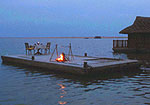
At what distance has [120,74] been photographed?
1372 centimetres

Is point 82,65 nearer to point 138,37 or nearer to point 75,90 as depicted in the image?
point 75,90

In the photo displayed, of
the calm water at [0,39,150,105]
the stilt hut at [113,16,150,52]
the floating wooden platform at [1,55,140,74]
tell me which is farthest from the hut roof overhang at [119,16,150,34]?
the calm water at [0,39,150,105]

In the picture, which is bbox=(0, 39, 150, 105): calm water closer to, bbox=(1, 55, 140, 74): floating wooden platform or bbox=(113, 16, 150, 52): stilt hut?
bbox=(1, 55, 140, 74): floating wooden platform

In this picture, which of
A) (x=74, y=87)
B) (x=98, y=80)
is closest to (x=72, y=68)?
(x=98, y=80)

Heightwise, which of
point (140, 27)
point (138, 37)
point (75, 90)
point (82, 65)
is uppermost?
point (140, 27)

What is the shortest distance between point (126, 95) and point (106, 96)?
2.83ft

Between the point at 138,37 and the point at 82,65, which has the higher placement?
the point at 138,37

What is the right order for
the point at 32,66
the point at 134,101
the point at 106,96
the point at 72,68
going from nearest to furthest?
the point at 134,101 < the point at 106,96 < the point at 72,68 < the point at 32,66

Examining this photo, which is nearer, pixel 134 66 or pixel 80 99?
pixel 80 99

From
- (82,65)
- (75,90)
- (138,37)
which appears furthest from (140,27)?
(75,90)

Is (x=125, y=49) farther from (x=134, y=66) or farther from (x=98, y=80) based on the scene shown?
(x=98, y=80)

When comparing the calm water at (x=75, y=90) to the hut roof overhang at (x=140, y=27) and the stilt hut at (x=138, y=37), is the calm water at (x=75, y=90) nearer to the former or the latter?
the hut roof overhang at (x=140, y=27)

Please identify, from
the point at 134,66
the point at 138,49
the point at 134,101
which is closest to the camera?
the point at 134,101

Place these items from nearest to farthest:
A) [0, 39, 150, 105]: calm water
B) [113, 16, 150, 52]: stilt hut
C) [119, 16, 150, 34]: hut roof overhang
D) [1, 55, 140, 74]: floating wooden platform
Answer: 1. [0, 39, 150, 105]: calm water
2. [1, 55, 140, 74]: floating wooden platform
3. [119, 16, 150, 34]: hut roof overhang
4. [113, 16, 150, 52]: stilt hut
